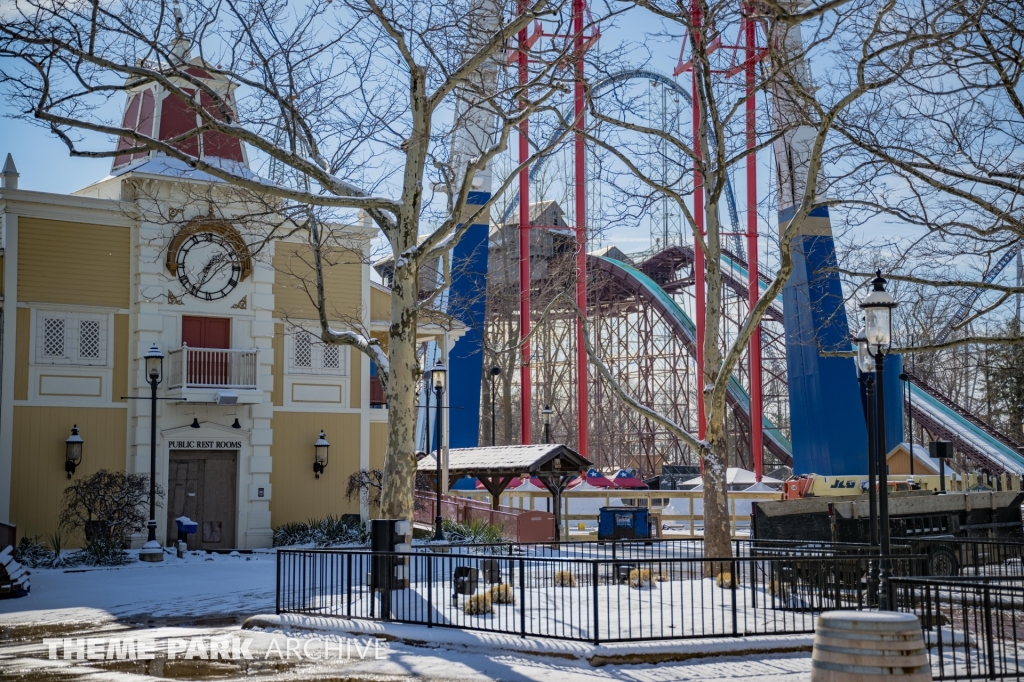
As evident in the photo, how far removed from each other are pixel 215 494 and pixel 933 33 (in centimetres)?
2062

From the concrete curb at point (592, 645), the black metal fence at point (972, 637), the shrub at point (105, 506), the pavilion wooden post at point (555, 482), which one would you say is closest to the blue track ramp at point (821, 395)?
the pavilion wooden post at point (555, 482)

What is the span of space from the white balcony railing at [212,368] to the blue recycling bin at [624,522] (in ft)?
31.2

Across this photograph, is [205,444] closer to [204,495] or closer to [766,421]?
[204,495]

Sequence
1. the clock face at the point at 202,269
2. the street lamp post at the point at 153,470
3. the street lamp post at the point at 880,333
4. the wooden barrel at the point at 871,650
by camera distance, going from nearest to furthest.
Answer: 1. the wooden barrel at the point at 871,650
2. the street lamp post at the point at 880,333
3. the street lamp post at the point at 153,470
4. the clock face at the point at 202,269

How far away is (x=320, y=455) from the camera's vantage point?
29.6 m

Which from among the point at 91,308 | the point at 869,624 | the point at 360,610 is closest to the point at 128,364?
the point at 91,308

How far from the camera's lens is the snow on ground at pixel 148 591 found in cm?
1612

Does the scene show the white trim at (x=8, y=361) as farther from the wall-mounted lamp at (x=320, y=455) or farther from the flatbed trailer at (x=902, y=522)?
the flatbed trailer at (x=902, y=522)

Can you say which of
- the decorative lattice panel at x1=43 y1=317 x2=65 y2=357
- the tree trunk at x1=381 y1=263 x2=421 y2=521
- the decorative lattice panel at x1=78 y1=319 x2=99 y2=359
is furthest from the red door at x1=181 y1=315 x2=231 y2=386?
the tree trunk at x1=381 y1=263 x2=421 y2=521

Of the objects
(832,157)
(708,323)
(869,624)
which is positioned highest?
(832,157)

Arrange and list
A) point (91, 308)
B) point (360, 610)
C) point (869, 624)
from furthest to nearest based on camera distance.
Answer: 1. point (91, 308)
2. point (360, 610)
3. point (869, 624)

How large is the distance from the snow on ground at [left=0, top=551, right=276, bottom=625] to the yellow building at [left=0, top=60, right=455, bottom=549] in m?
3.95

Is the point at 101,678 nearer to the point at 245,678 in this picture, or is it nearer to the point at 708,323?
the point at 245,678

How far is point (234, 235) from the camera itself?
29.1 meters
